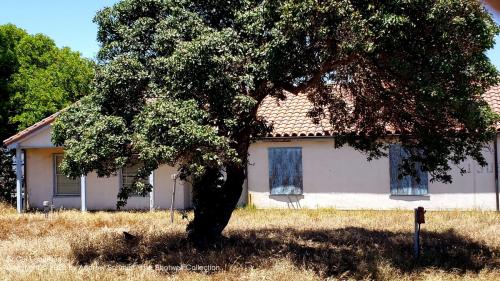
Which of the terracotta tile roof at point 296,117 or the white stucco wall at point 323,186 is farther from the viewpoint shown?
the terracotta tile roof at point 296,117

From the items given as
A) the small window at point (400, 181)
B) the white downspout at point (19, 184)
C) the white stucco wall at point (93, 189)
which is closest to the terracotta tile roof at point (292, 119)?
the white downspout at point (19, 184)

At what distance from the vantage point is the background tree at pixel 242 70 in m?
Result: 7.17

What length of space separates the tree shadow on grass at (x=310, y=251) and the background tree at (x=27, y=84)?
11774 mm

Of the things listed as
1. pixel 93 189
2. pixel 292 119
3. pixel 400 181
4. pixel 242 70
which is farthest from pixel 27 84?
pixel 242 70

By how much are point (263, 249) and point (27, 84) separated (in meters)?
17.3

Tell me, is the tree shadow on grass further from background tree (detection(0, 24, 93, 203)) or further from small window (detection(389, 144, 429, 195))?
background tree (detection(0, 24, 93, 203))

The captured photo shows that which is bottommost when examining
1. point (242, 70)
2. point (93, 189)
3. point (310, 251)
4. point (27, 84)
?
point (310, 251)

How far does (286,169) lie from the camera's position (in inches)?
669

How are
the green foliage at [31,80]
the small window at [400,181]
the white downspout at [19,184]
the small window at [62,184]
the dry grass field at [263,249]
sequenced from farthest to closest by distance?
the green foliage at [31,80] < the small window at [62,184] < the white downspout at [19,184] < the small window at [400,181] < the dry grass field at [263,249]

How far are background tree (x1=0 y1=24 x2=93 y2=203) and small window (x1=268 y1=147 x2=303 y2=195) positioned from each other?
8494 millimetres

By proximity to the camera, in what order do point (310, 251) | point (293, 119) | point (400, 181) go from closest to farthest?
1. point (310, 251)
2. point (400, 181)
3. point (293, 119)

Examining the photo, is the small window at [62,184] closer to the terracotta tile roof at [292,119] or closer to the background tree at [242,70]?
the terracotta tile roof at [292,119]

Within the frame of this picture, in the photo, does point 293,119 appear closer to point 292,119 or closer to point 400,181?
point 292,119

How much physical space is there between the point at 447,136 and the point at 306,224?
186 inches
